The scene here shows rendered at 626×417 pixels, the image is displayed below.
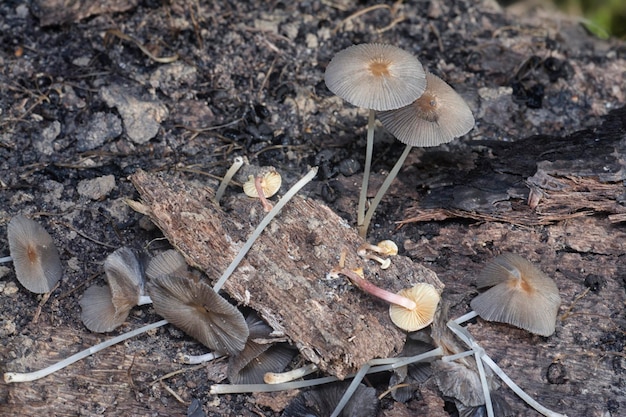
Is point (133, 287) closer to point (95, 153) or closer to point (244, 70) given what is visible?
point (95, 153)

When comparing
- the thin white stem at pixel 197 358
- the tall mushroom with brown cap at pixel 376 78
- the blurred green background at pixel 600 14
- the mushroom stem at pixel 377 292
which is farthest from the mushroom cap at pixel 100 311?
the blurred green background at pixel 600 14

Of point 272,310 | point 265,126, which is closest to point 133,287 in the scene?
point 272,310

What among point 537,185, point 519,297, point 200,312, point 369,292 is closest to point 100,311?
point 200,312

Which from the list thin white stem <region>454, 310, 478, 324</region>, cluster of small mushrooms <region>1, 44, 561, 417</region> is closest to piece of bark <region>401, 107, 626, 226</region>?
cluster of small mushrooms <region>1, 44, 561, 417</region>

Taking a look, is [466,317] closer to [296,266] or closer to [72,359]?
[296,266]

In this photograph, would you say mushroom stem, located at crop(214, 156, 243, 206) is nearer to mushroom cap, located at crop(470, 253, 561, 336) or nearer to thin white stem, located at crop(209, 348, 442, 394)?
thin white stem, located at crop(209, 348, 442, 394)

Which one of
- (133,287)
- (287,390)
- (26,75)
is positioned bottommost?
(287,390)
